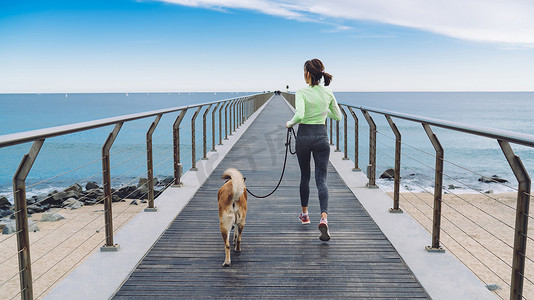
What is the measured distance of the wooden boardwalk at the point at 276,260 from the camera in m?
2.76

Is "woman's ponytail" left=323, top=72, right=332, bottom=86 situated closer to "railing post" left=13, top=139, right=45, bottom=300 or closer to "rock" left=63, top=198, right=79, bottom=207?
"railing post" left=13, top=139, right=45, bottom=300

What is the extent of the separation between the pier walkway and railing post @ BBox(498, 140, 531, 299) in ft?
1.59

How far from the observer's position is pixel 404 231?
3867 mm

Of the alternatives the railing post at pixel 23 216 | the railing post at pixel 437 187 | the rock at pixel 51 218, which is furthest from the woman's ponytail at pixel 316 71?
the rock at pixel 51 218

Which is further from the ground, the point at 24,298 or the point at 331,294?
the point at 24,298

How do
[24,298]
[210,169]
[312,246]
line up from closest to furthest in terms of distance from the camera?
[24,298] < [312,246] < [210,169]

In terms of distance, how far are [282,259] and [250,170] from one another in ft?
13.0

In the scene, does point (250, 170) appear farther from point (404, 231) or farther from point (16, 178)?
point (16, 178)

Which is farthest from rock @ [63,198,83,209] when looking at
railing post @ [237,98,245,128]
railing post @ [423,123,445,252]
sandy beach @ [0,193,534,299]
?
railing post @ [423,123,445,252]

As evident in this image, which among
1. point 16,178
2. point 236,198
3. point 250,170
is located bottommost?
point 250,170

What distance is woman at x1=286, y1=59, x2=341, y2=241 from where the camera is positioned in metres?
3.66

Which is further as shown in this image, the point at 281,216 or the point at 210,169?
the point at 210,169

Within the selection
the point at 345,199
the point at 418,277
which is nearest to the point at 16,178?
the point at 418,277

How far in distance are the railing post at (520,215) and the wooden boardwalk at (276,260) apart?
2.04ft
